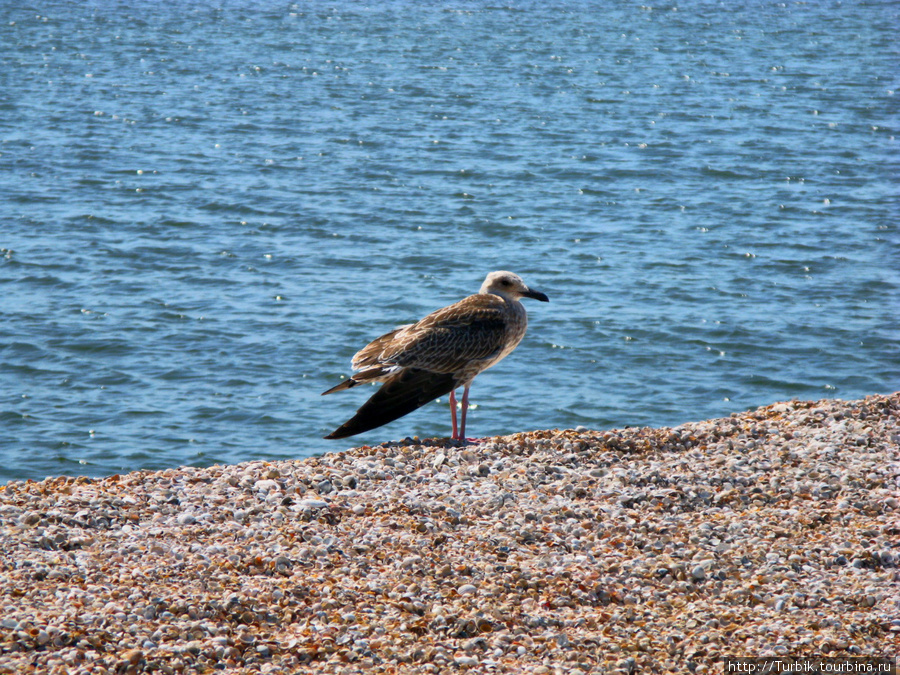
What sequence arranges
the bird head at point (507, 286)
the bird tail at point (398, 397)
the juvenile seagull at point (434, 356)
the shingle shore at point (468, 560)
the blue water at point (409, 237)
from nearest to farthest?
the shingle shore at point (468, 560) → the bird tail at point (398, 397) → the juvenile seagull at point (434, 356) → the bird head at point (507, 286) → the blue water at point (409, 237)

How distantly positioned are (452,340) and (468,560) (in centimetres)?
361

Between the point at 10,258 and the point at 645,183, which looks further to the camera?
the point at 645,183

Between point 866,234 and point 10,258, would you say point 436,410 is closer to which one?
point 10,258

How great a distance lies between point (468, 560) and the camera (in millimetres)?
8125

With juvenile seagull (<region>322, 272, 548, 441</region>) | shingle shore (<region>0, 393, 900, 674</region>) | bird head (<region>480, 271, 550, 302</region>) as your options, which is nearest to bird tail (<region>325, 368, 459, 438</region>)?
juvenile seagull (<region>322, 272, 548, 441</region>)

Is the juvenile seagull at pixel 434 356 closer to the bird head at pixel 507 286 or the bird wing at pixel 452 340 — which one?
the bird wing at pixel 452 340

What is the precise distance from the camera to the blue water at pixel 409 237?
60.1ft

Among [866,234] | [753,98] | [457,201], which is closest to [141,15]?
[753,98]

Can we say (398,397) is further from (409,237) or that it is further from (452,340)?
(409,237)

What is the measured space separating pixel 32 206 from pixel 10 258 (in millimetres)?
4203

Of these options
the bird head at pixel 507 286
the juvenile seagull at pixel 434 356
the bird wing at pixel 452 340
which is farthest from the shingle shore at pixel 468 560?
the bird head at pixel 507 286

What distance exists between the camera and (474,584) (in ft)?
25.4

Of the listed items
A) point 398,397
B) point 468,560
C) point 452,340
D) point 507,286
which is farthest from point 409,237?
point 468,560

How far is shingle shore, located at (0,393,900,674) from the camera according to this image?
6922mm
